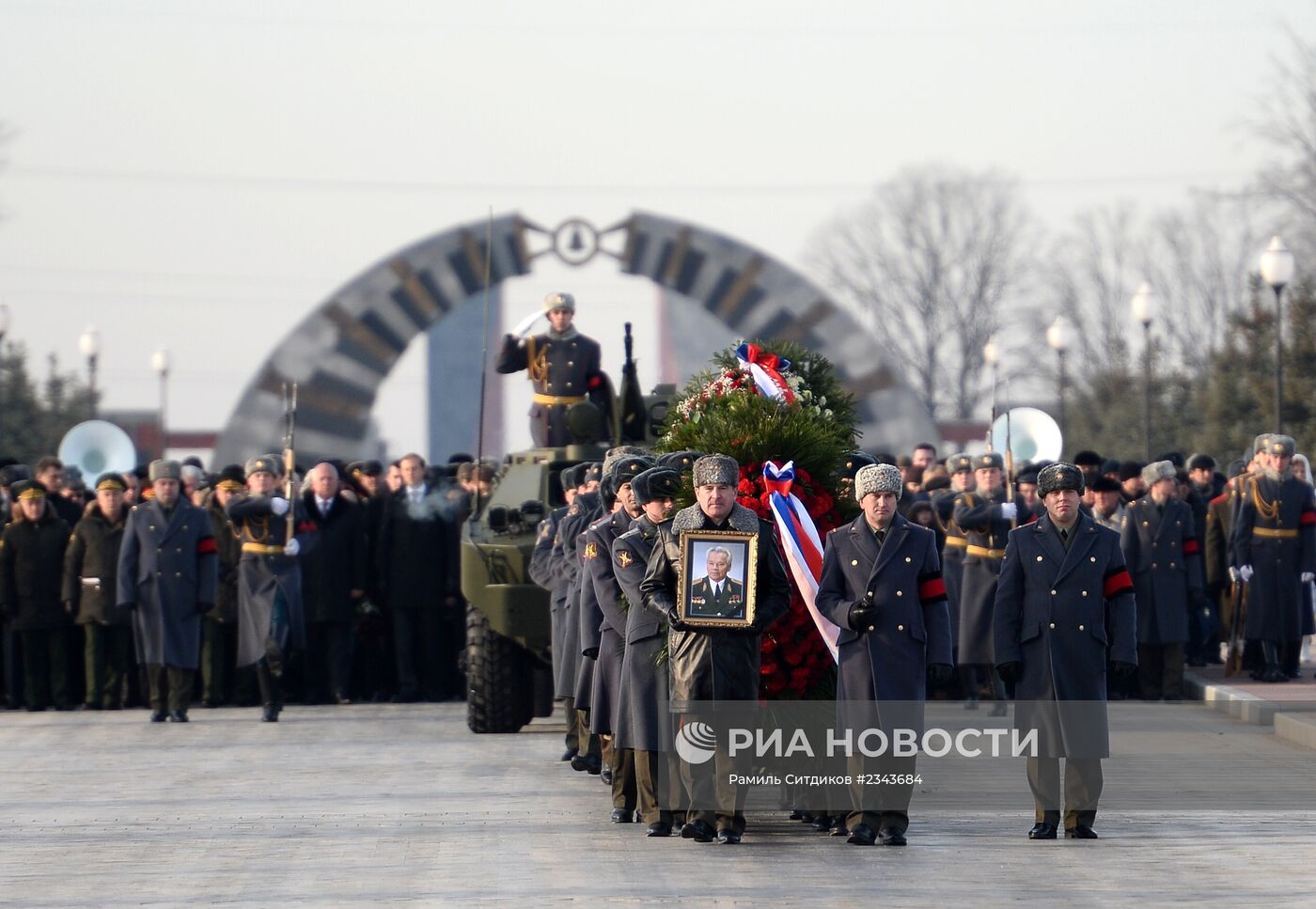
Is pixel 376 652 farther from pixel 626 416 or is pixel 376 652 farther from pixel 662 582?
pixel 662 582

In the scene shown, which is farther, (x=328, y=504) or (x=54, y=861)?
(x=328, y=504)

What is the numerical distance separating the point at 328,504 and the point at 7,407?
90.6 feet

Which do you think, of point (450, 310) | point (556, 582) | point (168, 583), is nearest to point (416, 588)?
point (168, 583)

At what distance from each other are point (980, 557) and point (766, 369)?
591 centimetres

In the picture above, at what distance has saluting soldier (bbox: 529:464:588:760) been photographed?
14.2 meters

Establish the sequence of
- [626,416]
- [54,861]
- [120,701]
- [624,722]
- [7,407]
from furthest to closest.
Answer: [7,407]
[120,701]
[626,416]
[624,722]
[54,861]

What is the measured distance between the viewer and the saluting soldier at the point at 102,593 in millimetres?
19359

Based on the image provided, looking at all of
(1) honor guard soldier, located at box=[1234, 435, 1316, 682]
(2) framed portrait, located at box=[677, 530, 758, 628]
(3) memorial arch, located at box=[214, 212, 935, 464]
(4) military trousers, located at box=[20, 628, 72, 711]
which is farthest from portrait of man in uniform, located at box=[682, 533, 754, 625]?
(3) memorial arch, located at box=[214, 212, 935, 464]

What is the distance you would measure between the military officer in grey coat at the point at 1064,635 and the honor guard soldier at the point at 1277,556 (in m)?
8.10

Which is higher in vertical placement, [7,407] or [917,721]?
[7,407]

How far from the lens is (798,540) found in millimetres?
12070

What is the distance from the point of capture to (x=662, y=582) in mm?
11398

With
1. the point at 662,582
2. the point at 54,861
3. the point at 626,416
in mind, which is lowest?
the point at 54,861

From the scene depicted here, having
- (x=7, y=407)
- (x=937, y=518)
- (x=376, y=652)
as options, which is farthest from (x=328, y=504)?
(x=7, y=407)
